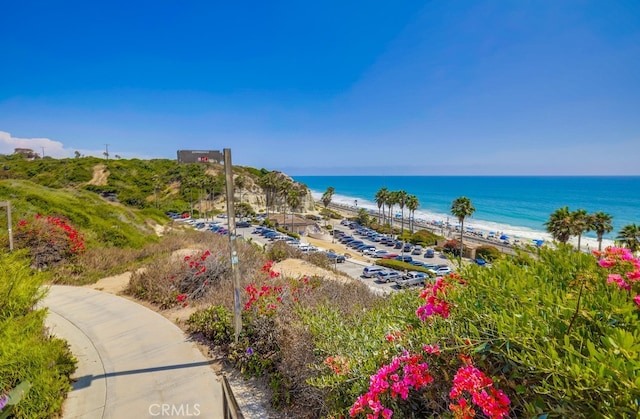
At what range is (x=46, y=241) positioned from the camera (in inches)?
460

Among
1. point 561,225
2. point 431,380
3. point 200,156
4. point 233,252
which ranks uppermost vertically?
point 200,156

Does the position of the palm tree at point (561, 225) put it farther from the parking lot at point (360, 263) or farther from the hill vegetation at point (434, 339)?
the hill vegetation at point (434, 339)

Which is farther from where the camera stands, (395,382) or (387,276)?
(387,276)

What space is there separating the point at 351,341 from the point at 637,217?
112682 mm

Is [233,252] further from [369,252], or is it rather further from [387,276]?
[369,252]

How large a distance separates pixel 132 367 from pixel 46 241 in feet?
31.2

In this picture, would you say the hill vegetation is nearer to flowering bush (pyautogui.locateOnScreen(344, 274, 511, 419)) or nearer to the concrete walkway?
flowering bush (pyautogui.locateOnScreen(344, 274, 511, 419))

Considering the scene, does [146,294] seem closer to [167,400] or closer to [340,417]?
[167,400]

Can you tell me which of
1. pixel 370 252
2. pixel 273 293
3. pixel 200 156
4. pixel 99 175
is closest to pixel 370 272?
pixel 370 252

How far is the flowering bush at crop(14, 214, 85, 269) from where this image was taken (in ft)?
37.5

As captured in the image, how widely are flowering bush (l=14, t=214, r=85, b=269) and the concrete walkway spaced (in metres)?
4.79


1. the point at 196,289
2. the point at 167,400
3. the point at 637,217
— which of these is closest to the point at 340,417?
the point at 167,400

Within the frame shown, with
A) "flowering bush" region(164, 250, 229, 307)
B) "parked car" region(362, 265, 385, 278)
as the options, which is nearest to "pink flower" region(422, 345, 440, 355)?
"flowering bush" region(164, 250, 229, 307)

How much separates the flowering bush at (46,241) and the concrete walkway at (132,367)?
4.79m
